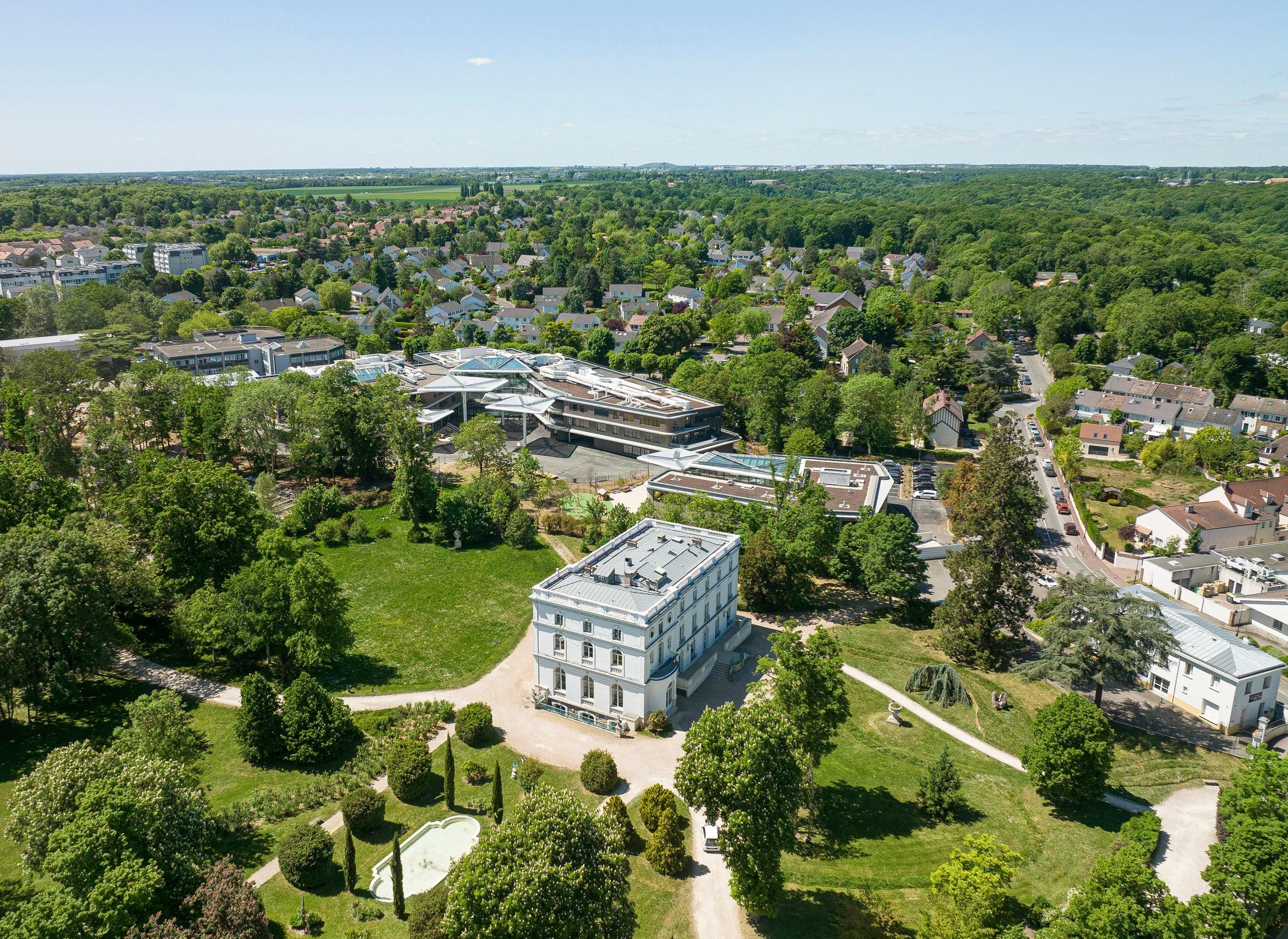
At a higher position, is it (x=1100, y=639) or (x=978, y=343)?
(x=978, y=343)

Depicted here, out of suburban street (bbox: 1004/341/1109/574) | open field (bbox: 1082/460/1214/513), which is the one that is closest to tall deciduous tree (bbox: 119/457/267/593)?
suburban street (bbox: 1004/341/1109/574)

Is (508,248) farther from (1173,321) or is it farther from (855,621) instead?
(855,621)

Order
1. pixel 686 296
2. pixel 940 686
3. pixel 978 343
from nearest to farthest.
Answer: pixel 940 686
pixel 978 343
pixel 686 296

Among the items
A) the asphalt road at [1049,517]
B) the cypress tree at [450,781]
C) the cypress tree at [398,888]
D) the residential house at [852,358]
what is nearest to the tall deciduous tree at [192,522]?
the cypress tree at [450,781]

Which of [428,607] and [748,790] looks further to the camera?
[428,607]

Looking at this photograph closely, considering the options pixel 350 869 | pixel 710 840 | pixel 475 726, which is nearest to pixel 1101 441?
pixel 710 840

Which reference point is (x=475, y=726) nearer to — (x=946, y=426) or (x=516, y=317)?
(x=946, y=426)
